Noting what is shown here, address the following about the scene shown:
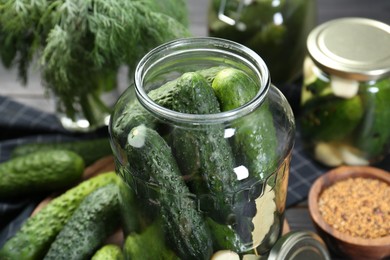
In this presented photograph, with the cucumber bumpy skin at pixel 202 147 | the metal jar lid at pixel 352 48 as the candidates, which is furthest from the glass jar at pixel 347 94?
the cucumber bumpy skin at pixel 202 147

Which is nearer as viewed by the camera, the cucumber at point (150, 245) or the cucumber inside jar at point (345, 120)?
the cucumber at point (150, 245)

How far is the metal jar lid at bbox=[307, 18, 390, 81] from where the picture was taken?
1.21 metres

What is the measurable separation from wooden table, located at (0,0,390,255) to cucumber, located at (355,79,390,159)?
1.64ft

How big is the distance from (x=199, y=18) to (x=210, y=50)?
2.56 feet

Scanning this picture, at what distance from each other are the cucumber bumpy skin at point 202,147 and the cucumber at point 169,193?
0.02 metres

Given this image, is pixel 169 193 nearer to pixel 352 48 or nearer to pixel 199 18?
pixel 352 48

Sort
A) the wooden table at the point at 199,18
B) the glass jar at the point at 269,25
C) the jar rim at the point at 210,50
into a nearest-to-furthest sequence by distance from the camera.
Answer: the jar rim at the point at 210,50, the glass jar at the point at 269,25, the wooden table at the point at 199,18

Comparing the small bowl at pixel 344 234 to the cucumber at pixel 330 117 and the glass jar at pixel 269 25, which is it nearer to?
the cucumber at pixel 330 117

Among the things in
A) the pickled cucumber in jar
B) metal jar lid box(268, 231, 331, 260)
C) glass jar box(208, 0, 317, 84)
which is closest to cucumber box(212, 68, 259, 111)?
metal jar lid box(268, 231, 331, 260)

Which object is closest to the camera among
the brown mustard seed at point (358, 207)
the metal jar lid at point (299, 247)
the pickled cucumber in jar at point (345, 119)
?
the metal jar lid at point (299, 247)

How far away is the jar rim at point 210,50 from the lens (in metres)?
0.87

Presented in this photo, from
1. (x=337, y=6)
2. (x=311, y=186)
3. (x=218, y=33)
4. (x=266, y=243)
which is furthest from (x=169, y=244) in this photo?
(x=337, y=6)

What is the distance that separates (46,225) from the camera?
113 cm

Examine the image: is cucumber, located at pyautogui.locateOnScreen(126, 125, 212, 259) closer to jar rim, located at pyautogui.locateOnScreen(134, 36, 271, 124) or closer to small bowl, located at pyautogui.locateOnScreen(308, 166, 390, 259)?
jar rim, located at pyautogui.locateOnScreen(134, 36, 271, 124)
